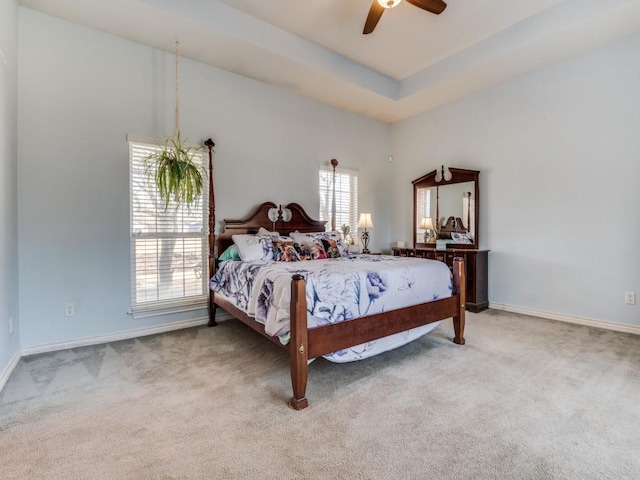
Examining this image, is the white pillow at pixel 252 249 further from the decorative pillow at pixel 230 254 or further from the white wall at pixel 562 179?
the white wall at pixel 562 179

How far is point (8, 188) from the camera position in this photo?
8.07 ft

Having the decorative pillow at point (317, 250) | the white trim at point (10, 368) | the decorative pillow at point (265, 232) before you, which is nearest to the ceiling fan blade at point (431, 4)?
the decorative pillow at point (317, 250)

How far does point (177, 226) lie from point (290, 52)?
2.33m

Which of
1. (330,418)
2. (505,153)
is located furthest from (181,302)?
(505,153)

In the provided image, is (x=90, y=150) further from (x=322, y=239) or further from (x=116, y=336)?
(x=322, y=239)

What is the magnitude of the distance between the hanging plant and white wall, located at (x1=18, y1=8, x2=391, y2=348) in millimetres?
168

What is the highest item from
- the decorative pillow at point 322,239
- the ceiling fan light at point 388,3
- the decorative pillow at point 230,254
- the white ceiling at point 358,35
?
the white ceiling at point 358,35

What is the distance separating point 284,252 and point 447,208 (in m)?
2.84

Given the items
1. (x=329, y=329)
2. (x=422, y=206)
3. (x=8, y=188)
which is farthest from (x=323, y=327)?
(x=422, y=206)

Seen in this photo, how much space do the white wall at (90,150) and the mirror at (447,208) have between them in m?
2.87

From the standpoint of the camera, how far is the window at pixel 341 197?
4.90m

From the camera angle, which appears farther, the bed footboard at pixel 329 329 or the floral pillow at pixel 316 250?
the floral pillow at pixel 316 250

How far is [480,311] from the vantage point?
13.9 feet

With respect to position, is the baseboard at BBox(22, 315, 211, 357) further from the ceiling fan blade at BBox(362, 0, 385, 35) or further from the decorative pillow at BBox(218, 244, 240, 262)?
the ceiling fan blade at BBox(362, 0, 385, 35)
